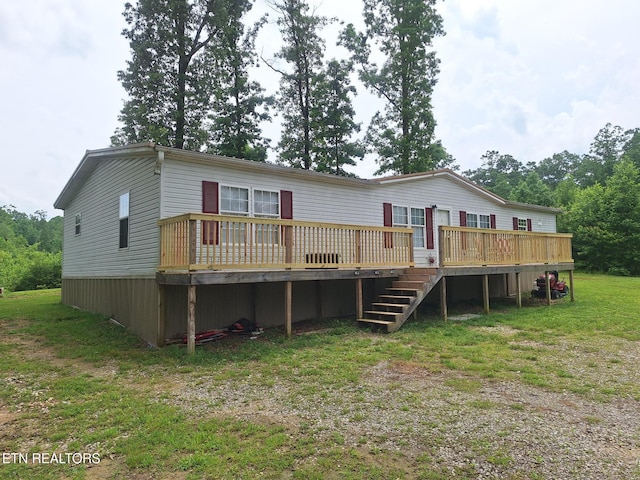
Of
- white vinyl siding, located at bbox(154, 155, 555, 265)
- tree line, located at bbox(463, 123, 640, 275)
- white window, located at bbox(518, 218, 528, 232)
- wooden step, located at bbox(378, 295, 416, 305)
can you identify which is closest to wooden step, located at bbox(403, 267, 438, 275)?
wooden step, located at bbox(378, 295, 416, 305)

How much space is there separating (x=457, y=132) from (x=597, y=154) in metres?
25.6

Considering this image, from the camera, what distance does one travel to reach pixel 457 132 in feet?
109

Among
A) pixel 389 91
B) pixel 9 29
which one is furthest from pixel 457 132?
pixel 9 29

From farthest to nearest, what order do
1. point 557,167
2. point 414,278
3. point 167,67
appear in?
point 557,167 → point 167,67 → point 414,278

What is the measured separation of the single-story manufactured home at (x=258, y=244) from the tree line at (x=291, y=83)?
7.88 m

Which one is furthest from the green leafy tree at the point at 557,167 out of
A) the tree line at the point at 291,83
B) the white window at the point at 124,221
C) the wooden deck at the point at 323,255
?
the white window at the point at 124,221

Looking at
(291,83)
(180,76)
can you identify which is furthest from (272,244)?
(291,83)

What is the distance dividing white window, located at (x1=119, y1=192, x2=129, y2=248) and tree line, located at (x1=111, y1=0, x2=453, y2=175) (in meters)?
9.93

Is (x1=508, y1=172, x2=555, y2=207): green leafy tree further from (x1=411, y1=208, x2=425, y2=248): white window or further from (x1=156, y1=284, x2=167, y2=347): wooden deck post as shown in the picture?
(x1=156, y1=284, x2=167, y2=347): wooden deck post

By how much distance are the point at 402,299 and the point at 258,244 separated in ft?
12.3

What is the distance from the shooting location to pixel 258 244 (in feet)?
28.4

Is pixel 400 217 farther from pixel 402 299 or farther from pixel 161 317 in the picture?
pixel 161 317

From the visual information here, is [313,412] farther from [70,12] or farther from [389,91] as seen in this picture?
[389,91]

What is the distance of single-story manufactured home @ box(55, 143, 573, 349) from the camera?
7879 millimetres
